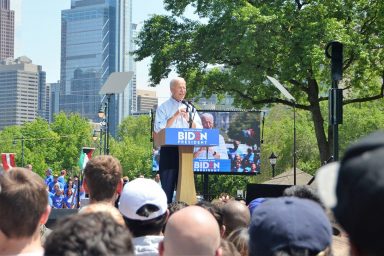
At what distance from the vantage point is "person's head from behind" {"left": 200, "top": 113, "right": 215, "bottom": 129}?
30.3 meters

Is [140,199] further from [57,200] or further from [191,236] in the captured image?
[57,200]

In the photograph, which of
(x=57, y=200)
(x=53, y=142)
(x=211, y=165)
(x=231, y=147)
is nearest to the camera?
(x=57, y=200)

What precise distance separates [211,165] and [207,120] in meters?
1.93

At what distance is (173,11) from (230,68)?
3603 mm

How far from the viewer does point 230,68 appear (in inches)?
1141

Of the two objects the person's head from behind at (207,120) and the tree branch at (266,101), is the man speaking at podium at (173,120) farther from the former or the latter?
the person's head from behind at (207,120)

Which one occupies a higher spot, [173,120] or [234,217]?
[173,120]

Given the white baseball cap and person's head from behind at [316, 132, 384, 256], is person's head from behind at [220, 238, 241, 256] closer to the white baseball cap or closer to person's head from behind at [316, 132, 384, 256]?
the white baseball cap

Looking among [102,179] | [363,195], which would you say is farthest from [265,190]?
[363,195]

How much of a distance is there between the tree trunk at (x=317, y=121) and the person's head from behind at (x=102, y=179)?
76.4 feet

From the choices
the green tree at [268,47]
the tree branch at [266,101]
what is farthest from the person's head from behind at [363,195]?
the tree branch at [266,101]

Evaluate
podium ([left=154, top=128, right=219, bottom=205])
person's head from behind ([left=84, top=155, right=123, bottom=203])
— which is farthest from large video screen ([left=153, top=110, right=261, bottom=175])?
person's head from behind ([left=84, top=155, right=123, bottom=203])

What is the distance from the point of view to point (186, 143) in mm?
9875

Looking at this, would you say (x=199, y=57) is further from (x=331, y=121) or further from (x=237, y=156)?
(x=331, y=121)
